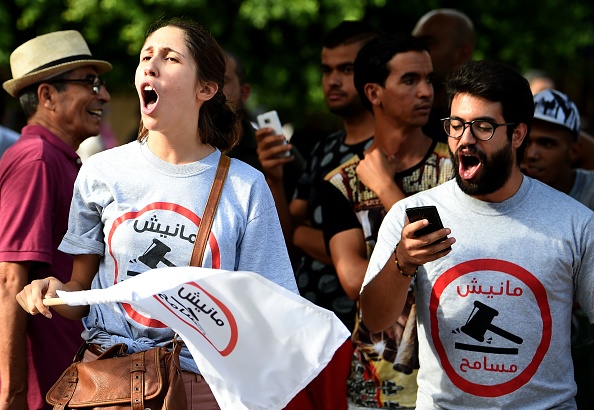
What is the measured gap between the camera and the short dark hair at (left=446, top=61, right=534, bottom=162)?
4.24 meters

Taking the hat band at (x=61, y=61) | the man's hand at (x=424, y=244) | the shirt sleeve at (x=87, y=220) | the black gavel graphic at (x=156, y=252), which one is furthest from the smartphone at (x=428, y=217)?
the hat band at (x=61, y=61)

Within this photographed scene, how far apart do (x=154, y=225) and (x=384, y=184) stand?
137cm

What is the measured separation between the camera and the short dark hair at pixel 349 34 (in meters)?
6.29

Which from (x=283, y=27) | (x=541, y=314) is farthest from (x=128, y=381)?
(x=283, y=27)

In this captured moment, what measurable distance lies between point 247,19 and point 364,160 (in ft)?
27.5

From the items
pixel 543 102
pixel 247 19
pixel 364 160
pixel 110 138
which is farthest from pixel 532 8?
pixel 364 160

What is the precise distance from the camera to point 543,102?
5.91 meters

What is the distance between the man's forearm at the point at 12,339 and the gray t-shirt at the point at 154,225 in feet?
2.35

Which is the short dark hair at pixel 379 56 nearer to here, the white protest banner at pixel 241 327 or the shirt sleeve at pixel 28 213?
the shirt sleeve at pixel 28 213

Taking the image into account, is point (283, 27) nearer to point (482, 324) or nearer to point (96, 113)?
→ point (96, 113)

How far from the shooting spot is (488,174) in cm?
418

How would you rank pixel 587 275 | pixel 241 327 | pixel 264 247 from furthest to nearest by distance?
pixel 587 275 < pixel 264 247 < pixel 241 327

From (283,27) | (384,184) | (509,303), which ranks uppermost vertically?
(283,27)

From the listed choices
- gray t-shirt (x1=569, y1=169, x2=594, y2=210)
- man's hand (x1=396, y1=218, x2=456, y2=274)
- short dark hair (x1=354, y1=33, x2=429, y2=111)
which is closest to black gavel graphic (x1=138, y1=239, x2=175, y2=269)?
man's hand (x1=396, y1=218, x2=456, y2=274)
